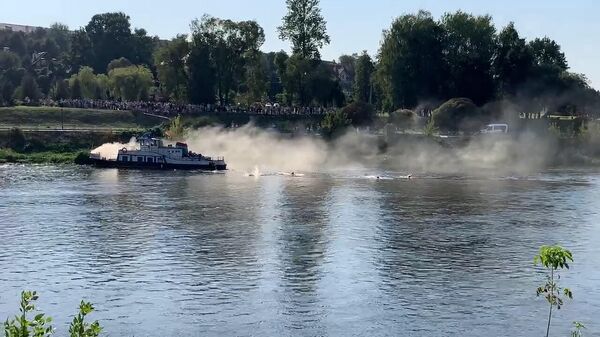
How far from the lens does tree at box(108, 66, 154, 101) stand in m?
185

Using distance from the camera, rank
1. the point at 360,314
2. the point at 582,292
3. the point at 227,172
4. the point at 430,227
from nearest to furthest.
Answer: the point at 360,314 → the point at 582,292 → the point at 430,227 → the point at 227,172

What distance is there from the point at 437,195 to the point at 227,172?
36.3 m

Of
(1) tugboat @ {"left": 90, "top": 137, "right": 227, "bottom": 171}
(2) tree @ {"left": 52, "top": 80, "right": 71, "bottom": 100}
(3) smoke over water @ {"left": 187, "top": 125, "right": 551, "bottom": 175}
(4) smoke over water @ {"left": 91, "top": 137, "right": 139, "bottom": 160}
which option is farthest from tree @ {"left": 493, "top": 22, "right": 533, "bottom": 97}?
(2) tree @ {"left": 52, "top": 80, "right": 71, "bottom": 100}

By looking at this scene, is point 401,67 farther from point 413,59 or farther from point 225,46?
point 225,46

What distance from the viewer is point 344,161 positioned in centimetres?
13688

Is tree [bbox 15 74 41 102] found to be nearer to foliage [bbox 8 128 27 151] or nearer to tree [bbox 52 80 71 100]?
tree [bbox 52 80 71 100]

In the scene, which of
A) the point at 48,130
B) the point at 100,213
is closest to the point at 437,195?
the point at 100,213

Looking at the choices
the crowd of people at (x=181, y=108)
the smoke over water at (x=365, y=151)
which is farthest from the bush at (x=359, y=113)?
the crowd of people at (x=181, y=108)

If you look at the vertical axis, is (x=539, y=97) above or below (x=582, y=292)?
above

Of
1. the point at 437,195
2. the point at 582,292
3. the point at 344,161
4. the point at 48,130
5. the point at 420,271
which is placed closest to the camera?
the point at 582,292

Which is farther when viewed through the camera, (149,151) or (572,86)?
(572,86)

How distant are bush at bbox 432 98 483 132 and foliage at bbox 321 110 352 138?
1570 centimetres

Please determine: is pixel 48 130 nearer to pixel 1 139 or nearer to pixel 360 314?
pixel 1 139

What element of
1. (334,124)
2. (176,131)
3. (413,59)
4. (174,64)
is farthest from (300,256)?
(174,64)
